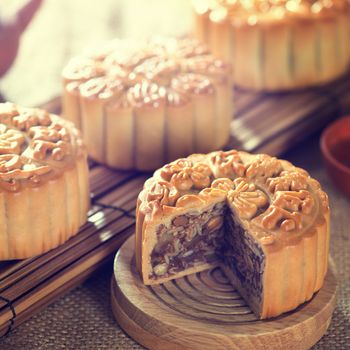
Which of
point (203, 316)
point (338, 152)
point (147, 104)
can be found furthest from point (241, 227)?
point (338, 152)

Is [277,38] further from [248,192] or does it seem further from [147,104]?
[248,192]

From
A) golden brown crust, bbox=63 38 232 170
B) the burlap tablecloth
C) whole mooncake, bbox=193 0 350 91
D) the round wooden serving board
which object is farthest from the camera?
whole mooncake, bbox=193 0 350 91

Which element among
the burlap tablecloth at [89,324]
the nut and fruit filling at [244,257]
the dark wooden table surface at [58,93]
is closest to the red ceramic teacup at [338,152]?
the dark wooden table surface at [58,93]

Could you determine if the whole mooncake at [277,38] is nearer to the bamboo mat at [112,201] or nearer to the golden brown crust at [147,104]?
the bamboo mat at [112,201]

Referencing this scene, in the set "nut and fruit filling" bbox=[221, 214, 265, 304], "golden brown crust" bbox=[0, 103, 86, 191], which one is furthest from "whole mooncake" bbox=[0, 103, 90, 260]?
"nut and fruit filling" bbox=[221, 214, 265, 304]

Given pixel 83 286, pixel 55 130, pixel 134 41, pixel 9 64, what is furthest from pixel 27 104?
pixel 83 286

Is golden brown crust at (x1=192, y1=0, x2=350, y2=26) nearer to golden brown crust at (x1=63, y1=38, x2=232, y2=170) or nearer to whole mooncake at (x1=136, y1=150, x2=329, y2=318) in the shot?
golden brown crust at (x1=63, y1=38, x2=232, y2=170)
